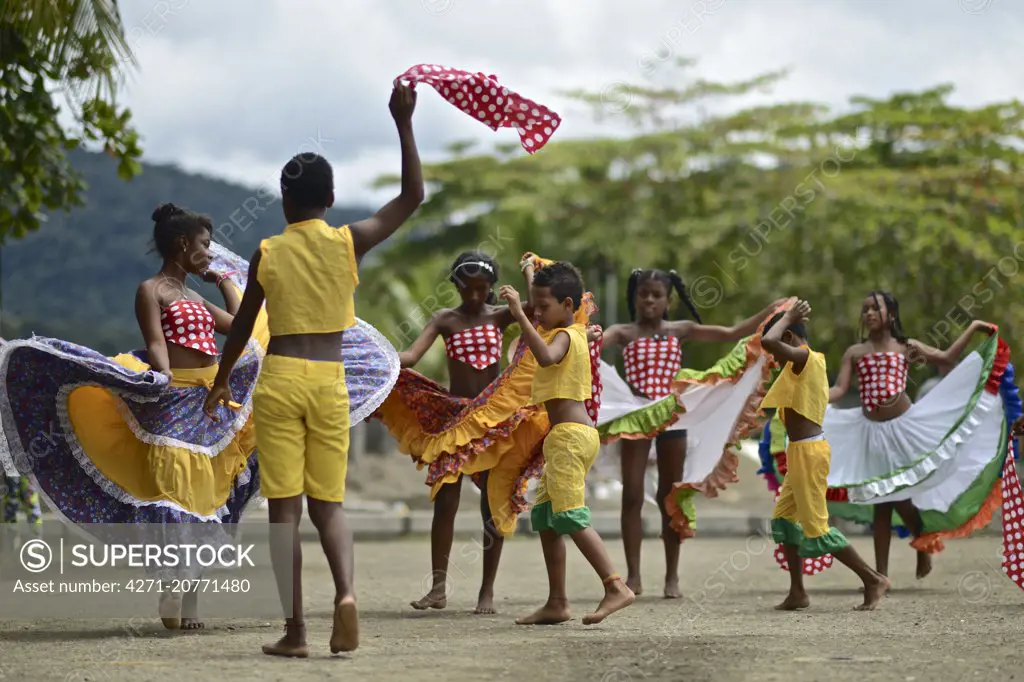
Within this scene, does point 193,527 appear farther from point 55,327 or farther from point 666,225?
point 55,327

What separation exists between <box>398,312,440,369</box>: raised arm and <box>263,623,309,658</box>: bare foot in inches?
95.1

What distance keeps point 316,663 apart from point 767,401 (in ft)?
12.5

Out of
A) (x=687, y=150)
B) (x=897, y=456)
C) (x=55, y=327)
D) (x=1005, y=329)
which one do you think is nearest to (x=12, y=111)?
(x=897, y=456)

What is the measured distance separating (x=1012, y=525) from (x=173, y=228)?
5181 millimetres

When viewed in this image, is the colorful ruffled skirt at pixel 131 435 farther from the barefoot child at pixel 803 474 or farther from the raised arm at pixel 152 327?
the barefoot child at pixel 803 474

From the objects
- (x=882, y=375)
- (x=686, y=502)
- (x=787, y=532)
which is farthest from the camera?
(x=882, y=375)

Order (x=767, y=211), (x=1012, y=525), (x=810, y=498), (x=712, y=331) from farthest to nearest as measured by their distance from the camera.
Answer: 1. (x=767, y=211)
2. (x=712, y=331)
3. (x=1012, y=525)
4. (x=810, y=498)

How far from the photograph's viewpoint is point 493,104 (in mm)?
5867

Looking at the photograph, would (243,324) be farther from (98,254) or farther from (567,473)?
(98,254)

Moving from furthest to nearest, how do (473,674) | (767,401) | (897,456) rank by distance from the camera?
(897,456) → (767,401) → (473,674)

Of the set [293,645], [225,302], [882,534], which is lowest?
[293,645]

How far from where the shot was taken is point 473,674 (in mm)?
4980

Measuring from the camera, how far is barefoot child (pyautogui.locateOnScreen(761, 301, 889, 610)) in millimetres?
7828

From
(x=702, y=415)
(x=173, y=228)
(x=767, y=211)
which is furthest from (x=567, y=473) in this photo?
(x=767, y=211)
